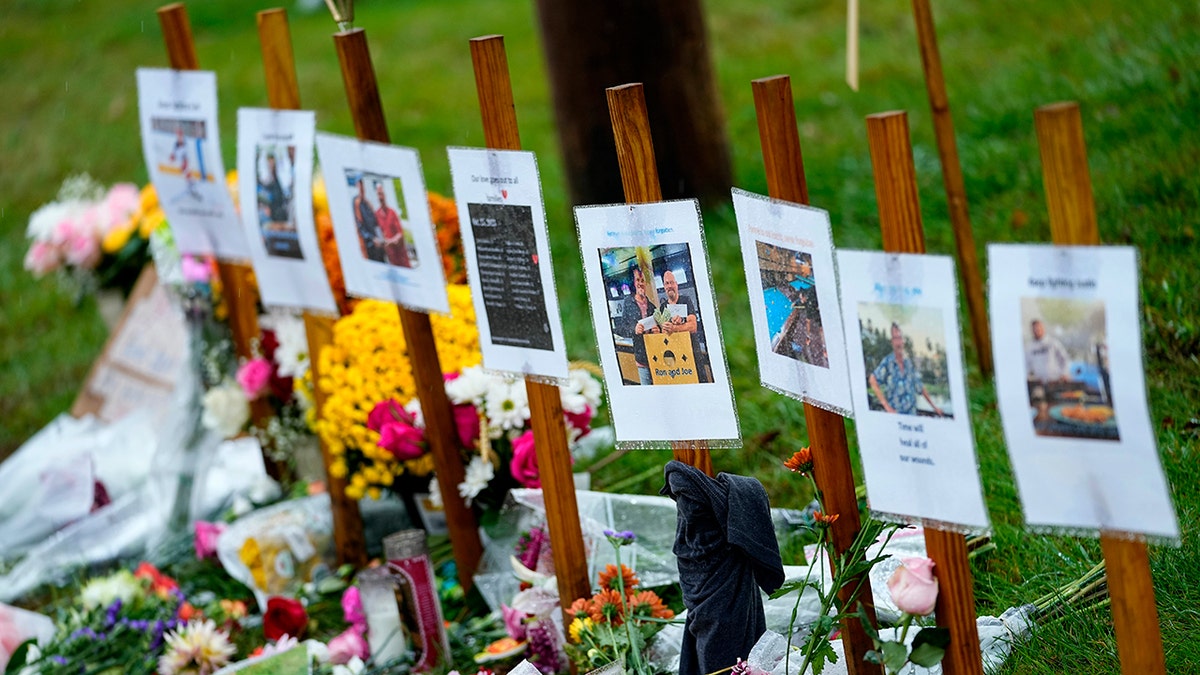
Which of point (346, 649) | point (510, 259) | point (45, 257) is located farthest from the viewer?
point (45, 257)

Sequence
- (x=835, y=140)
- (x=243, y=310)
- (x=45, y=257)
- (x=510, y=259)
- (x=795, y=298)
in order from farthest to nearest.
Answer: (x=835, y=140), (x=45, y=257), (x=243, y=310), (x=510, y=259), (x=795, y=298)

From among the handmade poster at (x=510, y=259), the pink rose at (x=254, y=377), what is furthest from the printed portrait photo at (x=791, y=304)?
the pink rose at (x=254, y=377)

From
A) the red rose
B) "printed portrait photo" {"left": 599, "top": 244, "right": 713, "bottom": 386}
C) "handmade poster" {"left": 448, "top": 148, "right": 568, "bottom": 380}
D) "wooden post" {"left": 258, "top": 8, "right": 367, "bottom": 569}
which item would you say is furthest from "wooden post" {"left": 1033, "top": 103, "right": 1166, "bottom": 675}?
the red rose

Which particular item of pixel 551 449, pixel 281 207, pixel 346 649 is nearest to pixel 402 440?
pixel 346 649

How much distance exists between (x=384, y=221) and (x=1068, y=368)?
1338 millimetres

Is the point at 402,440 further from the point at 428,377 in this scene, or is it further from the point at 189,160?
the point at 189,160

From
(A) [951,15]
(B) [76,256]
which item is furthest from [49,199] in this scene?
(A) [951,15]

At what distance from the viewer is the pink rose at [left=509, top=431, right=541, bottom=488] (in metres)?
2.46

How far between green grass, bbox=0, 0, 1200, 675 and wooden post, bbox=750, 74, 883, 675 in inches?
12.5

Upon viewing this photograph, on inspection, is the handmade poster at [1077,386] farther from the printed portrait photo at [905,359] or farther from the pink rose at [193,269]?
the pink rose at [193,269]

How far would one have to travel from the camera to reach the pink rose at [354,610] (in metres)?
2.50

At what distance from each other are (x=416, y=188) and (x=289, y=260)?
54 cm

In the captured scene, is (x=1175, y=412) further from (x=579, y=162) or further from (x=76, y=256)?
(x=76, y=256)

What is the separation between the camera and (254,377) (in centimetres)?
307
